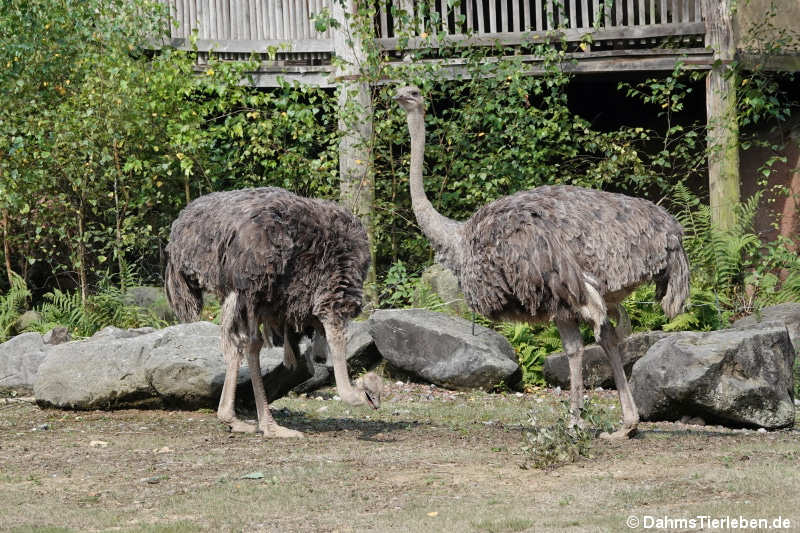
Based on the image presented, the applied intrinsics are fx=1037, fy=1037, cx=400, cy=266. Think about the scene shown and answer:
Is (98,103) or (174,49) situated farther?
(174,49)

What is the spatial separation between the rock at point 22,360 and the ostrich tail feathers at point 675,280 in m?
6.08

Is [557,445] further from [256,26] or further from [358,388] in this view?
[256,26]

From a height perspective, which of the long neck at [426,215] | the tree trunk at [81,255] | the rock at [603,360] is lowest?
the rock at [603,360]

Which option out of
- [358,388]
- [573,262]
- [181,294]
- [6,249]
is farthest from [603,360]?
[6,249]

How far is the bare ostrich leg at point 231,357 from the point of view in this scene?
7324 mm

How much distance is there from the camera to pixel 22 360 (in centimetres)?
1053

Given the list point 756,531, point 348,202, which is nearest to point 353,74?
point 348,202

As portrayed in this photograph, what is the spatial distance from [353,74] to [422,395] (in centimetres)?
458

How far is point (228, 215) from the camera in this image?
736 cm

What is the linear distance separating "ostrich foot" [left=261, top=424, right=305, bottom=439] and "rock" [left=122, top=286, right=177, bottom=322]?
5309 mm

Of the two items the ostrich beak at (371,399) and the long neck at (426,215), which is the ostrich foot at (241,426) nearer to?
the ostrich beak at (371,399)

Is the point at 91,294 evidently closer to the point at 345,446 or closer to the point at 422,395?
the point at 422,395

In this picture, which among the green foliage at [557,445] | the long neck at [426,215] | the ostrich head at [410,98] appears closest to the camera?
the green foliage at [557,445]

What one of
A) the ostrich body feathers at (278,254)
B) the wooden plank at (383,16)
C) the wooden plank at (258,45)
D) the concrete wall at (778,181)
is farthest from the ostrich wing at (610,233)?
the concrete wall at (778,181)
